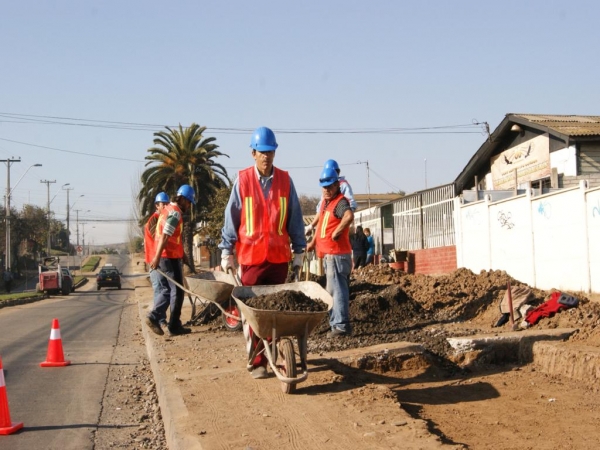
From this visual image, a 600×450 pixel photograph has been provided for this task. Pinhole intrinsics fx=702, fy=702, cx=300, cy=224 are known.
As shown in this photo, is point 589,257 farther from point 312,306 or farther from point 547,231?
point 312,306

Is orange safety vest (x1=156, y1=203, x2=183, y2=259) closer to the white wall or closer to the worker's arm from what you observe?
the worker's arm

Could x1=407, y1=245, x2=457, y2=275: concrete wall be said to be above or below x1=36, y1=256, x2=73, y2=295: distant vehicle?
above

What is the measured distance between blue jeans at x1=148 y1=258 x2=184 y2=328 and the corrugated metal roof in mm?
12868

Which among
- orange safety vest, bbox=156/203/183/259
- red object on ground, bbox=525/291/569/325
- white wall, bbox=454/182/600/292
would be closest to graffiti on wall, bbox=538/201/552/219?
white wall, bbox=454/182/600/292

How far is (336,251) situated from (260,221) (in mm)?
2429

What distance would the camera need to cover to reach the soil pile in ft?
17.4

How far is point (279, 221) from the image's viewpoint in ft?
19.0

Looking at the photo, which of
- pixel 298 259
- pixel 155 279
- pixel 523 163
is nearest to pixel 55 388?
pixel 155 279

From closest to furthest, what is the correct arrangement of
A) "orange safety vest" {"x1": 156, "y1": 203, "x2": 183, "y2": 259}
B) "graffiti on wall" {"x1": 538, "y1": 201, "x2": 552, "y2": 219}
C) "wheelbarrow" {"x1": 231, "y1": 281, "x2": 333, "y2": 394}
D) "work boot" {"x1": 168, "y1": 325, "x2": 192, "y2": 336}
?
"wheelbarrow" {"x1": 231, "y1": 281, "x2": 333, "y2": 394} < "orange safety vest" {"x1": 156, "y1": 203, "x2": 183, "y2": 259} < "work boot" {"x1": 168, "y1": 325, "x2": 192, "y2": 336} < "graffiti on wall" {"x1": 538, "y1": 201, "x2": 552, "y2": 219}

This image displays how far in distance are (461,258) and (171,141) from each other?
2418cm

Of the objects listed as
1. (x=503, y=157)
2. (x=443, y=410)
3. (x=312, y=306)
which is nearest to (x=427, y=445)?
(x=443, y=410)

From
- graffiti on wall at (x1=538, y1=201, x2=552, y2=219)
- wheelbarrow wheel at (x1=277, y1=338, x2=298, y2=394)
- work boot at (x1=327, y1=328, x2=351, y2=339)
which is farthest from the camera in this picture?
graffiti on wall at (x1=538, y1=201, x2=552, y2=219)

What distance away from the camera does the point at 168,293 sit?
9.62 meters

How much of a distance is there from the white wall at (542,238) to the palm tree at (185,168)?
2326 centimetres
